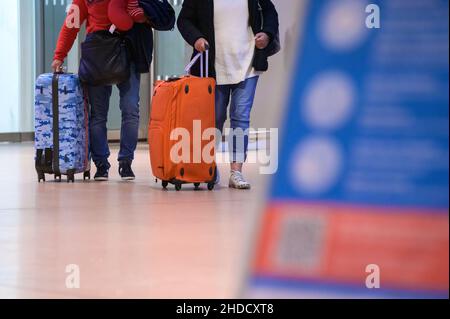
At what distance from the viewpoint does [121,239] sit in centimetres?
362

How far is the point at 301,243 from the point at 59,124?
5090 millimetres

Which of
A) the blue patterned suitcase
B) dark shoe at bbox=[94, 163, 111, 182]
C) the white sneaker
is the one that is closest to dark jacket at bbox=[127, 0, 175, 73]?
the blue patterned suitcase

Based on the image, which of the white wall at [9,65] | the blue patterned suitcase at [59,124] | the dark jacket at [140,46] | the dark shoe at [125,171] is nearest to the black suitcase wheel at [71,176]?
the blue patterned suitcase at [59,124]

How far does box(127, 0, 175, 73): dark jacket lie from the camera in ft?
20.0

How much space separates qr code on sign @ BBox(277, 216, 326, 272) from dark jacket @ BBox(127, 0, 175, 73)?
4.91 metres

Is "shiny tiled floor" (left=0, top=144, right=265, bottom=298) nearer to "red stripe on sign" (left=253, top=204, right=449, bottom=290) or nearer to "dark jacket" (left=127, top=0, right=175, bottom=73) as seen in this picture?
"red stripe on sign" (left=253, top=204, right=449, bottom=290)

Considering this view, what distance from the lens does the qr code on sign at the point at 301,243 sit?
1.26 metres

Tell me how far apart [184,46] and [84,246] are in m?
9.10

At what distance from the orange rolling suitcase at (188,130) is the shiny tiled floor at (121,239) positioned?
13 centimetres

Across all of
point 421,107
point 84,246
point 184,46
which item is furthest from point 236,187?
point 184,46

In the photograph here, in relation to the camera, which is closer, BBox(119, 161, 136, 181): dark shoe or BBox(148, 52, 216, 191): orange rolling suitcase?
BBox(148, 52, 216, 191): orange rolling suitcase

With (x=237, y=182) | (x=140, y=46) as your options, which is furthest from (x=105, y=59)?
(x=237, y=182)

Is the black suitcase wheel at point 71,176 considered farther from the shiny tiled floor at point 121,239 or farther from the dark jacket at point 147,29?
the dark jacket at point 147,29
